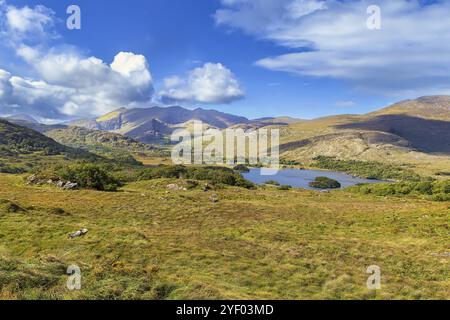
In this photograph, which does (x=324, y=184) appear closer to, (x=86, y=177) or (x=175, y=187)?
(x=175, y=187)

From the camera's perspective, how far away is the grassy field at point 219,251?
1906 centimetres

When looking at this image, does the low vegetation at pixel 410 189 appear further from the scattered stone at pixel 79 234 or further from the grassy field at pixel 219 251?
the scattered stone at pixel 79 234

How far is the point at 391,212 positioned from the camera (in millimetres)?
55906

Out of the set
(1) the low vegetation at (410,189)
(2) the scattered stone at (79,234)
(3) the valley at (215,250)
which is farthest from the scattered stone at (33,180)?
(1) the low vegetation at (410,189)

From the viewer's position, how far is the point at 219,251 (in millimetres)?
30203

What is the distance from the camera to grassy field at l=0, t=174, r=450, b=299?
19062 mm

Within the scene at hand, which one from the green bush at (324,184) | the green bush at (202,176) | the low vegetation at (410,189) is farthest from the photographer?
the green bush at (324,184)

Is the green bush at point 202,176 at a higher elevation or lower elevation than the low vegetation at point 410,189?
higher

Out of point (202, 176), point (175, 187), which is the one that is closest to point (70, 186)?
point (175, 187)

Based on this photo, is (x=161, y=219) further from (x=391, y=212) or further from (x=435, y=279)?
(x=391, y=212)

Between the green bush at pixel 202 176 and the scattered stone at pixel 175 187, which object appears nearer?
the scattered stone at pixel 175 187

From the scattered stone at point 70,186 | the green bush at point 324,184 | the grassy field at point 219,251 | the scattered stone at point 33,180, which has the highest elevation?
the scattered stone at point 33,180

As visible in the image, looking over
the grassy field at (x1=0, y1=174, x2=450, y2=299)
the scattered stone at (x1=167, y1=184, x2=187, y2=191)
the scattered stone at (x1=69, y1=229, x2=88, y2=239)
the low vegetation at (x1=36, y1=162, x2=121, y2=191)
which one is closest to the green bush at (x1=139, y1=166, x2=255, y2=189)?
the scattered stone at (x1=167, y1=184, x2=187, y2=191)
